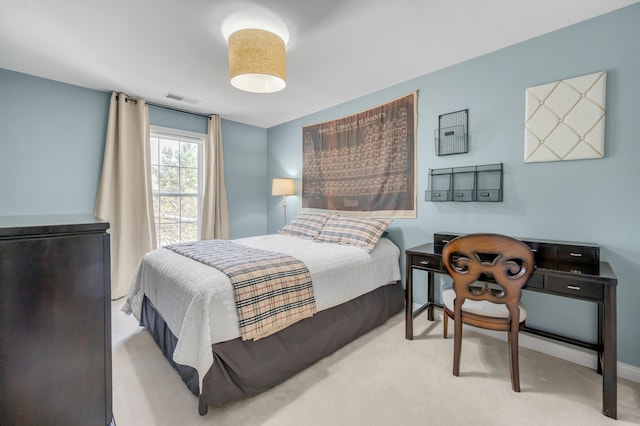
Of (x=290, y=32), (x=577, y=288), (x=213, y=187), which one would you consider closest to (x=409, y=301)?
(x=577, y=288)

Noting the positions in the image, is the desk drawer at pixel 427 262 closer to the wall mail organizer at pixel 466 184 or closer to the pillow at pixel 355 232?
the pillow at pixel 355 232

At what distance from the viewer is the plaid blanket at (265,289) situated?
→ 1.63m

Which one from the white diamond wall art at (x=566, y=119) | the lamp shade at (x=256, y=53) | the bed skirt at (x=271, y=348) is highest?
the lamp shade at (x=256, y=53)

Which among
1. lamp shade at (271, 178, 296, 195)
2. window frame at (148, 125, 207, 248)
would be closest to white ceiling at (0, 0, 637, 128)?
window frame at (148, 125, 207, 248)

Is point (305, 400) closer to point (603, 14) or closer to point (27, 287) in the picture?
Result: point (27, 287)

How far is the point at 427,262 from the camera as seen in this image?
2.20 meters

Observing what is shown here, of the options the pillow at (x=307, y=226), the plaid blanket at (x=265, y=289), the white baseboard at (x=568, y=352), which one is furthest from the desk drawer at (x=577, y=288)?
the pillow at (x=307, y=226)

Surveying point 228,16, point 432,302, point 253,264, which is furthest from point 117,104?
point 432,302

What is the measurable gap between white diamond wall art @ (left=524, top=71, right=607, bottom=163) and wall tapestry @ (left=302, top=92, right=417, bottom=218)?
3.25ft

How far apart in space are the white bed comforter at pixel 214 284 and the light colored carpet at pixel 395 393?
371mm

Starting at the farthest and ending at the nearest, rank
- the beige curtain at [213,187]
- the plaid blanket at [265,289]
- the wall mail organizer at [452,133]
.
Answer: the beige curtain at [213,187] < the wall mail organizer at [452,133] < the plaid blanket at [265,289]

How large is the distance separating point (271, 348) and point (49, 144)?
322 centimetres

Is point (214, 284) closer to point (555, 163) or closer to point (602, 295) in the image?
point (602, 295)

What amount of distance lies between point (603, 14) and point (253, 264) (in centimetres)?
292
